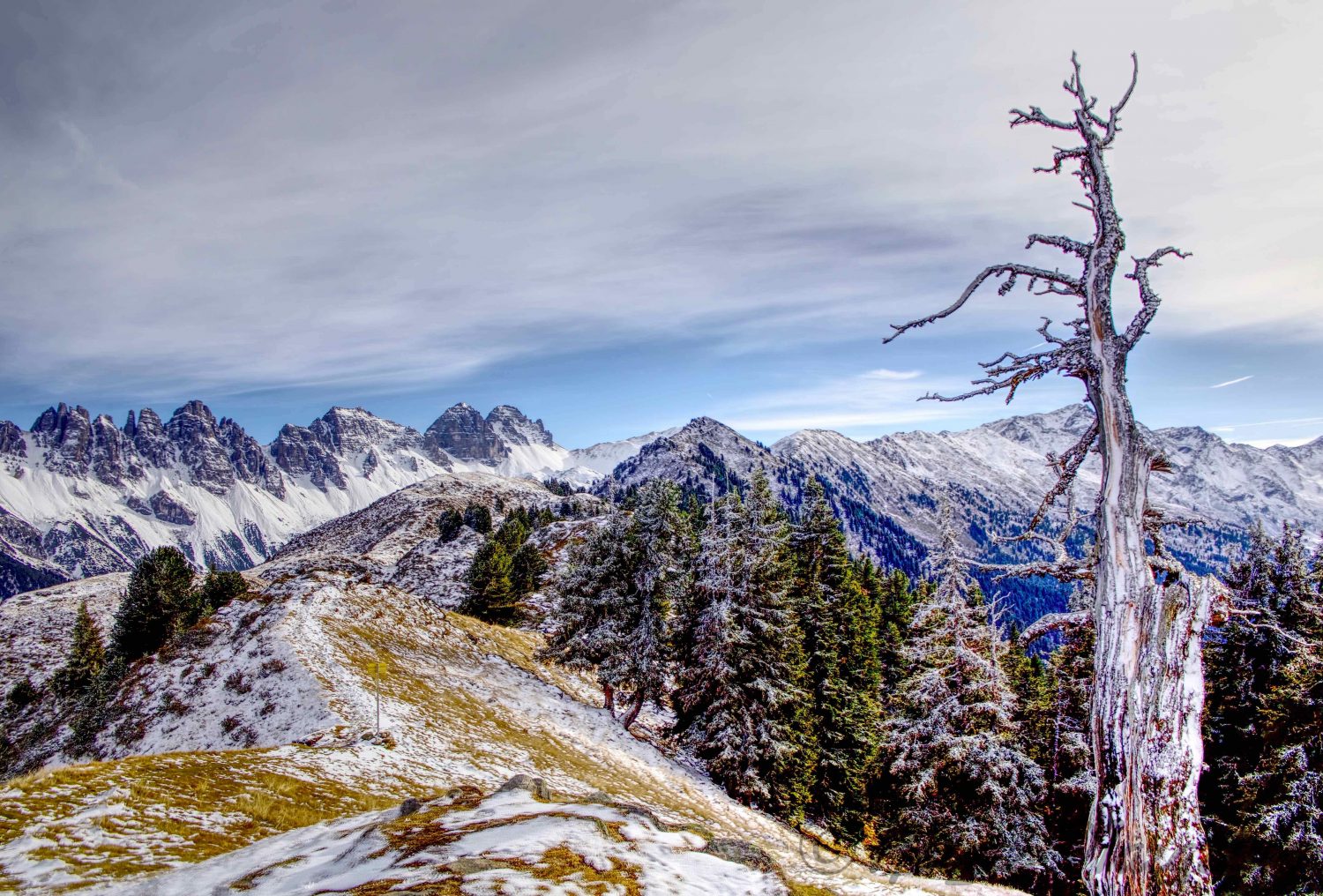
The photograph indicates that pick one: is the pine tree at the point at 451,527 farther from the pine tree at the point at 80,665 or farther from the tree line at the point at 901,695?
the tree line at the point at 901,695

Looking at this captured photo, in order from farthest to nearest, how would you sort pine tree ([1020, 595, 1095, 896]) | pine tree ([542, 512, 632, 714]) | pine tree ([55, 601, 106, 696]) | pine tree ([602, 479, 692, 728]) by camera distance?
pine tree ([55, 601, 106, 696]) → pine tree ([542, 512, 632, 714]) → pine tree ([602, 479, 692, 728]) → pine tree ([1020, 595, 1095, 896])

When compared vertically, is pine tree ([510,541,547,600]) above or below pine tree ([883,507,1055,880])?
above

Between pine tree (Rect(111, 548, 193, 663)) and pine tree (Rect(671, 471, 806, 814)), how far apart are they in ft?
155

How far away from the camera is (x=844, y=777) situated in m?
29.8

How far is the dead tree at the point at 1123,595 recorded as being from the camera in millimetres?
4586

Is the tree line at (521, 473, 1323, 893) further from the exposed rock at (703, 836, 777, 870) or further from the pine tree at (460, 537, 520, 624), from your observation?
the pine tree at (460, 537, 520, 624)

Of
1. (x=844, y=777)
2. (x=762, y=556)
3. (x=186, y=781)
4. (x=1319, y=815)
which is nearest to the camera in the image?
(x=186, y=781)

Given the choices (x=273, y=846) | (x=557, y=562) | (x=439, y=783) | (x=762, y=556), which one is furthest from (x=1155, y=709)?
(x=557, y=562)

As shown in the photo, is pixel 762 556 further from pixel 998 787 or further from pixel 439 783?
pixel 439 783

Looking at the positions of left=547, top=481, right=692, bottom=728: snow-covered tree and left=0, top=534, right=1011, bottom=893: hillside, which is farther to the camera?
left=547, top=481, right=692, bottom=728: snow-covered tree

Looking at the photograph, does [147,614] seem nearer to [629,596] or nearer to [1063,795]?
[629,596]

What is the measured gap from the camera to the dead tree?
15.0 feet

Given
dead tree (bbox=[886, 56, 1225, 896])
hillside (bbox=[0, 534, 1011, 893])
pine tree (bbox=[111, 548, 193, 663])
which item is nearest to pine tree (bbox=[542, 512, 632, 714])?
hillside (bbox=[0, 534, 1011, 893])

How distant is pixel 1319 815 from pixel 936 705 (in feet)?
31.8
